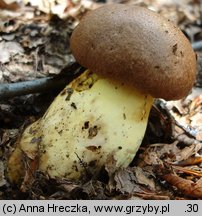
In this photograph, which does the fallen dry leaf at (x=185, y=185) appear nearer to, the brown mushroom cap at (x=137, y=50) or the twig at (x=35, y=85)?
the brown mushroom cap at (x=137, y=50)

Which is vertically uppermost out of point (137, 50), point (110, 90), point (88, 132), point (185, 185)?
point (137, 50)

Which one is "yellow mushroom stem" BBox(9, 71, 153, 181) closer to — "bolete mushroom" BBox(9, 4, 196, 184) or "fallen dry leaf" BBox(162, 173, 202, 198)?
"bolete mushroom" BBox(9, 4, 196, 184)

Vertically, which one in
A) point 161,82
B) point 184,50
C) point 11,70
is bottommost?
point 11,70

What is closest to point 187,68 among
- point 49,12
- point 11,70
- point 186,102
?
point 186,102

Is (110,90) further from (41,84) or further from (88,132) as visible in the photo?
(41,84)

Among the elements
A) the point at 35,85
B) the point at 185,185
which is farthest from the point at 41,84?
the point at 185,185

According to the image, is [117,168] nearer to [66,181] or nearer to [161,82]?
[66,181]
